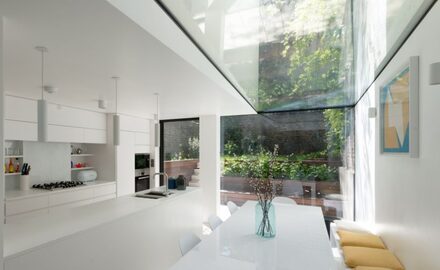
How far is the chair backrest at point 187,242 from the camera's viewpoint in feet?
6.47

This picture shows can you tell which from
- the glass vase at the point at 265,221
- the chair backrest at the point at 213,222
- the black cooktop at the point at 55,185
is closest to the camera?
the glass vase at the point at 265,221

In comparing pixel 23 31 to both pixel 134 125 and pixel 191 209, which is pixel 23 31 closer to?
pixel 191 209

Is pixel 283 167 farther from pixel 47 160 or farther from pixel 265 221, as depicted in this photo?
pixel 47 160

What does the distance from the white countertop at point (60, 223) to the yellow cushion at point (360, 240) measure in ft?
7.11

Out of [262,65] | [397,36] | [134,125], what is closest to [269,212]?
[262,65]

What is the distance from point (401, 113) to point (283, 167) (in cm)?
306

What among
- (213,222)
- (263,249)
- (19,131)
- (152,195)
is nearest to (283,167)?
(213,222)

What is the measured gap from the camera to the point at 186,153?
5.79 m

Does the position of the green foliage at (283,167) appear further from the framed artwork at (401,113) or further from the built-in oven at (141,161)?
the framed artwork at (401,113)

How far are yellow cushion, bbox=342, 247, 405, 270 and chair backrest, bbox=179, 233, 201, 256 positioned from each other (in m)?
1.42

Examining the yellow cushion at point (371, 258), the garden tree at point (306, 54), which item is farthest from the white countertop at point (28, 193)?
Result: the yellow cushion at point (371, 258)

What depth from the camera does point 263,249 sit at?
191 centimetres

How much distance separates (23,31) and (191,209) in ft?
9.72

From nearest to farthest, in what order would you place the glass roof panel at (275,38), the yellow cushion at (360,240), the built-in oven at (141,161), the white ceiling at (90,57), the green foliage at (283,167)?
1. the white ceiling at (90,57)
2. the glass roof panel at (275,38)
3. the yellow cushion at (360,240)
4. the green foliage at (283,167)
5. the built-in oven at (141,161)
